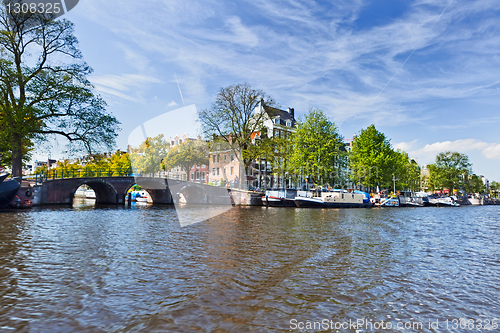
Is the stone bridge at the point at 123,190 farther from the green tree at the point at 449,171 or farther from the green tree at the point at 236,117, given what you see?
the green tree at the point at 449,171

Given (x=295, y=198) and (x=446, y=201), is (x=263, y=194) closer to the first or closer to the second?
(x=295, y=198)

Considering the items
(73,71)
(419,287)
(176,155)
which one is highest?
(73,71)

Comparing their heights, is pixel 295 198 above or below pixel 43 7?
below

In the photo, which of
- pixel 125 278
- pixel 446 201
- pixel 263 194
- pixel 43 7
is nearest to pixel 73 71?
pixel 43 7

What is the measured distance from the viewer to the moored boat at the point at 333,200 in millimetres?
44125

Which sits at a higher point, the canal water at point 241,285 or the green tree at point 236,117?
the green tree at point 236,117

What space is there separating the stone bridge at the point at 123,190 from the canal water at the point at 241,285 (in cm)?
2517

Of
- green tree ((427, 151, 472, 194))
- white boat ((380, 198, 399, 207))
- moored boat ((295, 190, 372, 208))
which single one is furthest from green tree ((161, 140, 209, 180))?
green tree ((427, 151, 472, 194))

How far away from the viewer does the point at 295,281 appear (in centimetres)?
904

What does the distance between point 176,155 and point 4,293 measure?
57058mm

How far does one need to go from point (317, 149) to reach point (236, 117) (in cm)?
1410

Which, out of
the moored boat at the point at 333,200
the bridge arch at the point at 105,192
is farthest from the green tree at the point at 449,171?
A: the bridge arch at the point at 105,192

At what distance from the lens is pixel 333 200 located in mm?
46406

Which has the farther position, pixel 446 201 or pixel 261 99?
pixel 446 201
